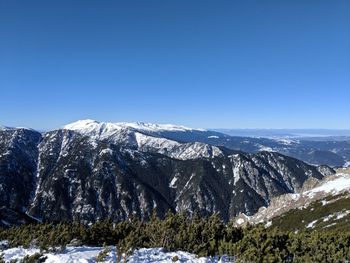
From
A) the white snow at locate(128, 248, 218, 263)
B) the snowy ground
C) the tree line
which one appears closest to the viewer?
the snowy ground

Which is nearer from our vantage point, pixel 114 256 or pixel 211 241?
pixel 114 256

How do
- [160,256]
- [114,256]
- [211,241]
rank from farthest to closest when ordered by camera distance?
[211,241], [160,256], [114,256]

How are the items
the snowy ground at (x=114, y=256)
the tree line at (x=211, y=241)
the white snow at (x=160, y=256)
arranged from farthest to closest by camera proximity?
the tree line at (x=211, y=241)
the white snow at (x=160, y=256)
the snowy ground at (x=114, y=256)

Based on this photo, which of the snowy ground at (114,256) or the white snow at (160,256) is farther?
the white snow at (160,256)

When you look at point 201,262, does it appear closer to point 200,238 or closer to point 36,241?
point 200,238

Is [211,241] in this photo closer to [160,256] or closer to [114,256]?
[160,256]

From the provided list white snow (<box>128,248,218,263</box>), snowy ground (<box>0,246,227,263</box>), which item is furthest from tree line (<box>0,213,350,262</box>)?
snowy ground (<box>0,246,227,263</box>)

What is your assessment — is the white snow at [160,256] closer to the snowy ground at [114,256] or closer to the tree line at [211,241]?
the snowy ground at [114,256]

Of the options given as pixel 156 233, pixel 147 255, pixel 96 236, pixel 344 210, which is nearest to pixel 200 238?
pixel 156 233

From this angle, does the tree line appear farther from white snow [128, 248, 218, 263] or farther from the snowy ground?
the snowy ground

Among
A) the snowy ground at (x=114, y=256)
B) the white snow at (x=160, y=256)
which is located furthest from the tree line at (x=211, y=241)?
the snowy ground at (x=114, y=256)

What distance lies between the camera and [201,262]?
120ft

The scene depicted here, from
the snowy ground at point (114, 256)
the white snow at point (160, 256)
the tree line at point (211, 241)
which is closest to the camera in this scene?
the snowy ground at point (114, 256)

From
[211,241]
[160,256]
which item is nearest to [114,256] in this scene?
[160,256]
